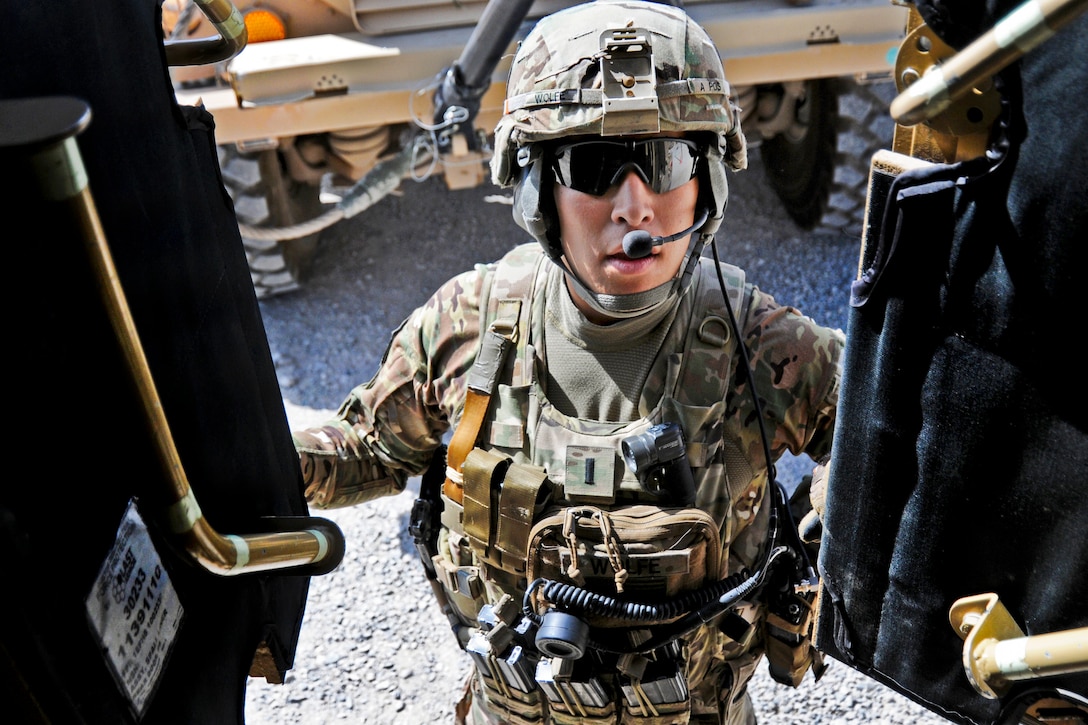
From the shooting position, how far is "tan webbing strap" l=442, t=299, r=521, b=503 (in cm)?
213

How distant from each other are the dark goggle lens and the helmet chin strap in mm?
156

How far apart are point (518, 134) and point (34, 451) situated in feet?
4.68

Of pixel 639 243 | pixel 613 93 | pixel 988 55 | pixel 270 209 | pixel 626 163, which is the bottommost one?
pixel 270 209

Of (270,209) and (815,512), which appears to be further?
(270,209)

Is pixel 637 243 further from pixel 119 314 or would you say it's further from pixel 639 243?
pixel 119 314

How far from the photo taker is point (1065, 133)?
1.03m

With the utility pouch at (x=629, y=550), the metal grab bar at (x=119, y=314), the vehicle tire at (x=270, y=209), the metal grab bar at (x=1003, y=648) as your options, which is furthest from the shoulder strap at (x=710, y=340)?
the vehicle tire at (x=270, y=209)

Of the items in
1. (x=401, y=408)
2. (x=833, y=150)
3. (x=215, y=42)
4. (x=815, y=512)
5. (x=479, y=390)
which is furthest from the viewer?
(x=833, y=150)

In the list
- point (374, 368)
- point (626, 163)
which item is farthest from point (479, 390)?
point (374, 368)

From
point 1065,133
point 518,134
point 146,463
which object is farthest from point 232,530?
point 518,134

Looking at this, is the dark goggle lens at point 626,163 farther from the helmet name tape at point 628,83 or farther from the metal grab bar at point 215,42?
the metal grab bar at point 215,42

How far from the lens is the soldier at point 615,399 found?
1.97 m

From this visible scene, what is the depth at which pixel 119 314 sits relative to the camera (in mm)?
899

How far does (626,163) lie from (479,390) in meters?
A: 0.57
